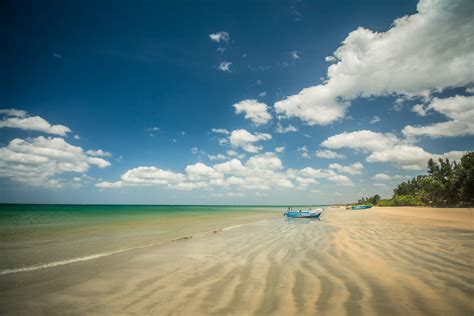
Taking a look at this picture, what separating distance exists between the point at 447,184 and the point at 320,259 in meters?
68.4

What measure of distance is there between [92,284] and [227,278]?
343 centimetres

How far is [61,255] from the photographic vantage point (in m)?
9.97

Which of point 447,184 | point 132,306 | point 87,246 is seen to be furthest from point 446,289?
point 447,184

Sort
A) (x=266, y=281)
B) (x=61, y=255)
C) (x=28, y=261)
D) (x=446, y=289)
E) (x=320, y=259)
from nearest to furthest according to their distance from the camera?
(x=446, y=289)
(x=266, y=281)
(x=320, y=259)
(x=28, y=261)
(x=61, y=255)

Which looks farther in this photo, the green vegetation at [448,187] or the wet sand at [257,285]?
the green vegetation at [448,187]

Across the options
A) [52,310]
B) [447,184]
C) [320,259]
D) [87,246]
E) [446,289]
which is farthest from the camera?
[447,184]

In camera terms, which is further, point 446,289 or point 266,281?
point 266,281

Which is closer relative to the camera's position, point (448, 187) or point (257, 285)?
point (257, 285)

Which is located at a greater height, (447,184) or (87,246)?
(447,184)

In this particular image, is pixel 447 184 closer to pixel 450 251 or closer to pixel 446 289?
pixel 450 251

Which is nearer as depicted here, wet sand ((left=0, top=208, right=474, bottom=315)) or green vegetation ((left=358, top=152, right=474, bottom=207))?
wet sand ((left=0, top=208, right=474, bottom=315))

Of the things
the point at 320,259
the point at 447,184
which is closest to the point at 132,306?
the point at 320,259

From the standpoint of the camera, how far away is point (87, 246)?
12.1m

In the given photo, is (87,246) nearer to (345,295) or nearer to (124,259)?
(124,259)
